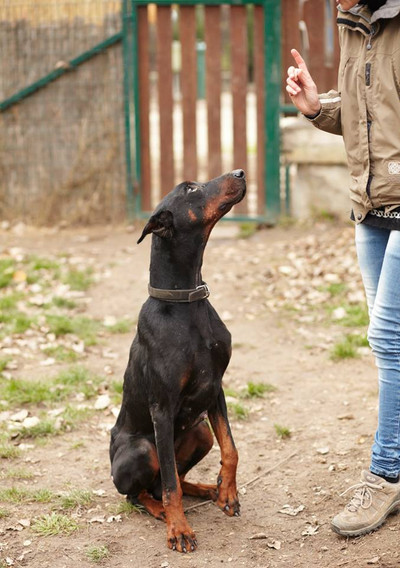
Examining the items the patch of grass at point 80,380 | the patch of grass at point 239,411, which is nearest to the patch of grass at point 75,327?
the patch of grass at point 80,380

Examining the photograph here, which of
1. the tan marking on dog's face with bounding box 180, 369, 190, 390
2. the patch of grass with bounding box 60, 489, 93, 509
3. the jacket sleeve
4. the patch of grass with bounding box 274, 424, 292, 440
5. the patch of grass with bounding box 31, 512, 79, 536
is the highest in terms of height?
the jacket sleeve

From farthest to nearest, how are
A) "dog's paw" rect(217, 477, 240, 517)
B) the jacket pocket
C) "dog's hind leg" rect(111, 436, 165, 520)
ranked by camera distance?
"dog's paw" rect(217, 477, 240, 517) → "dog's hind leg" rect(111, 436, 165, 520) → the jacket pocket

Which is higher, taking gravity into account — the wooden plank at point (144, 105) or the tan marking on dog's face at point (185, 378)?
the wooden plank at point (144, 105)

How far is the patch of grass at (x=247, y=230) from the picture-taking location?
9617mm

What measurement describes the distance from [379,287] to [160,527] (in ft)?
5.37

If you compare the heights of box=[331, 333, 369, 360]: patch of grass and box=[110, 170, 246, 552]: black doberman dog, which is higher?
box=[110, 170, 246, 552]: black doberman dog

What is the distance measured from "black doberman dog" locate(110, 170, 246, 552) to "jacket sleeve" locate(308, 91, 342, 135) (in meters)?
0.45

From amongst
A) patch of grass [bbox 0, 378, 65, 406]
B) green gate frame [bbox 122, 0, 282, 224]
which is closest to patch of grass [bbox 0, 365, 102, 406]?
patch of grass [bbox 0, 378, 65, 406]

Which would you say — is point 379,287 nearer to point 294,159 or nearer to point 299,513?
point 299,513

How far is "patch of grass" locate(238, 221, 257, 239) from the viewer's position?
9617 mm

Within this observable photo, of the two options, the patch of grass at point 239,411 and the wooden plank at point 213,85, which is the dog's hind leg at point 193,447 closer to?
the patch of grass at point 239,411

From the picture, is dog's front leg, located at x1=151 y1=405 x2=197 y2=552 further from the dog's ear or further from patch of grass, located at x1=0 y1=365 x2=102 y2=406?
patch of grass, located at x1=0 y1=365 x2=102 y2=406

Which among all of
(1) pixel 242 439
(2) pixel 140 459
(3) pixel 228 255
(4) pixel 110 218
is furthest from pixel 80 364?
(4) pixel 110 218

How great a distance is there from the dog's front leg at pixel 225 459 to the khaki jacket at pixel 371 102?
3.90 feet
